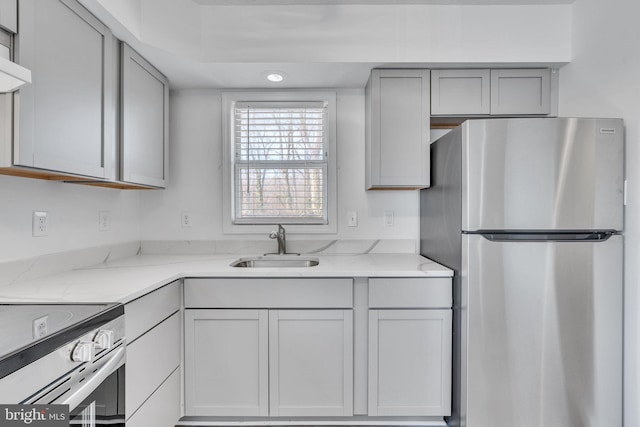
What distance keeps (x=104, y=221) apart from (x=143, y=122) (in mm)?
657

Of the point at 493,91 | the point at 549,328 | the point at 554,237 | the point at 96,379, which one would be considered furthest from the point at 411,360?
the point at 493,91

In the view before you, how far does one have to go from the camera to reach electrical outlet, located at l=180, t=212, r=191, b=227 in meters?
2.46

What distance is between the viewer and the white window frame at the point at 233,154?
7.97ft

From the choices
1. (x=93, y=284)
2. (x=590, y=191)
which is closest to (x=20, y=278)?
A: (x=93, y=284)

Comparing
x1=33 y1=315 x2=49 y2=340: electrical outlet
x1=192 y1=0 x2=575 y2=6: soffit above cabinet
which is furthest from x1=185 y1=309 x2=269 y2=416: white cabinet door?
x1=192 y1=0 x2=575 y2=6: soffit above cabinet

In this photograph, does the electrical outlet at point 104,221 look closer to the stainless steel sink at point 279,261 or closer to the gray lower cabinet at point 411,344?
the stainless steel sink at point 279,261

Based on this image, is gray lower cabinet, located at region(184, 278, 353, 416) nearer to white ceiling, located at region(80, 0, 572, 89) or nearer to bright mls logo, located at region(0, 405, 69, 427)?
bright mls logo, located at region(0, 405, 69, 427)

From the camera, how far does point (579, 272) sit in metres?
1.60

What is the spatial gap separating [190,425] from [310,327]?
892 mm

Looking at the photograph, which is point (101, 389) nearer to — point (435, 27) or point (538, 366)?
point (538, 366)

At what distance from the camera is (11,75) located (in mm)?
983

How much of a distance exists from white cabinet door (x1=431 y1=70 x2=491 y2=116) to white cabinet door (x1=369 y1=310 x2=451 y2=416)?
1.23m

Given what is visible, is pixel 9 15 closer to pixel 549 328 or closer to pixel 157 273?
pixel 157 273

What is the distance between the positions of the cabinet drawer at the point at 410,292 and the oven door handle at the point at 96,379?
116 cm
